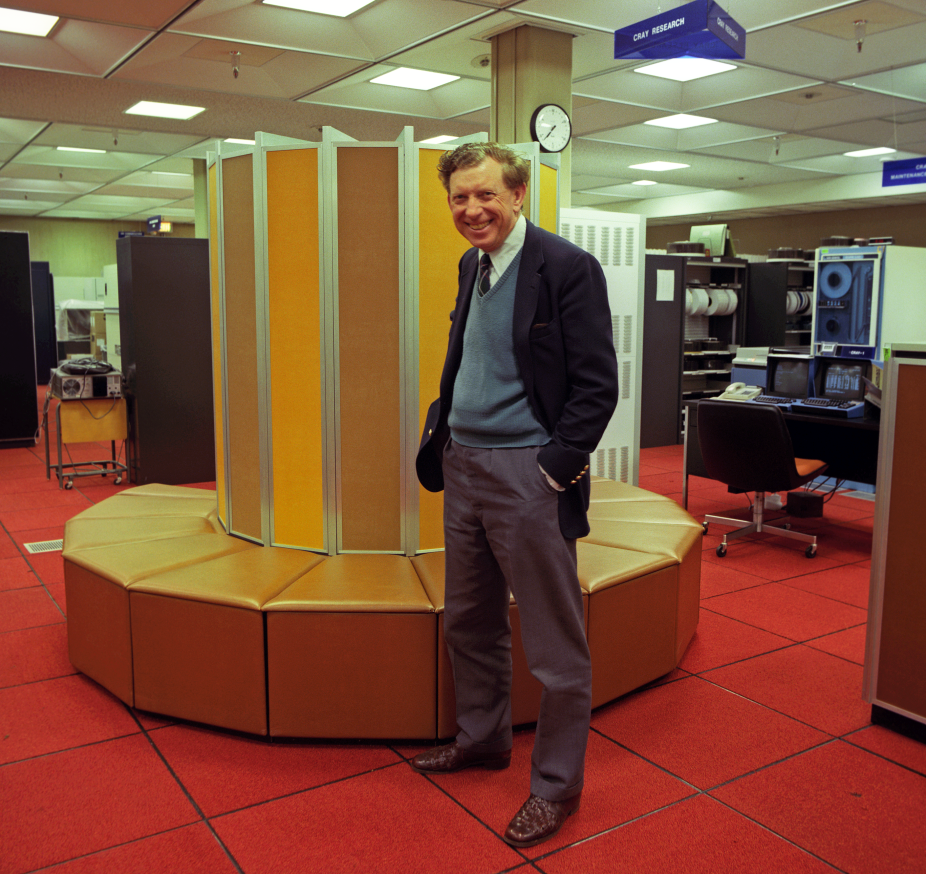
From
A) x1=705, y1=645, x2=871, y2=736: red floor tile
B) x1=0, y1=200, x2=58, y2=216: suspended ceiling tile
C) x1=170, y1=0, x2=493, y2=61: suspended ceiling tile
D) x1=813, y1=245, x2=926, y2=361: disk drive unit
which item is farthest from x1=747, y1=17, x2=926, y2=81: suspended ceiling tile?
x1=0, y1=200, x2=58, y2=216: suspended ceiling tile

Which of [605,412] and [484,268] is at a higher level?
[484,268]

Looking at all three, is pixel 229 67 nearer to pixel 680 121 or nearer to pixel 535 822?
pixel 680 121

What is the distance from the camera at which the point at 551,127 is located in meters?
6.50

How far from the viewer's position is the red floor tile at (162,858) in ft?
6.80

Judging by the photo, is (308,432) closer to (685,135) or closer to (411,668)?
(411,668)

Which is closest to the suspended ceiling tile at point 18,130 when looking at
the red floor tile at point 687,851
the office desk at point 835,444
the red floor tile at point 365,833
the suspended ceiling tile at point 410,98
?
the suspended ceiling tile at point 410,98

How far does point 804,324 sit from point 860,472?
586 cm

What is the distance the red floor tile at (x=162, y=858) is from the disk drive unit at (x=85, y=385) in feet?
17.0

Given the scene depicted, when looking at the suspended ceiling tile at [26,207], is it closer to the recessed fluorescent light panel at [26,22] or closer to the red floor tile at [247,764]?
the recessed fluorescent light panel at [26,22]

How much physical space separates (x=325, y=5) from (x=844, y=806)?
594 centimetres

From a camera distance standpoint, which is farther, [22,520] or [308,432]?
[22,520]

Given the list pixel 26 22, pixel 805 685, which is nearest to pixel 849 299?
pixel 805 685

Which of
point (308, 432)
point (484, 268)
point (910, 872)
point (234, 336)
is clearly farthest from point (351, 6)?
point (910, 872)

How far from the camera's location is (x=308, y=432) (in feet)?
10.4
